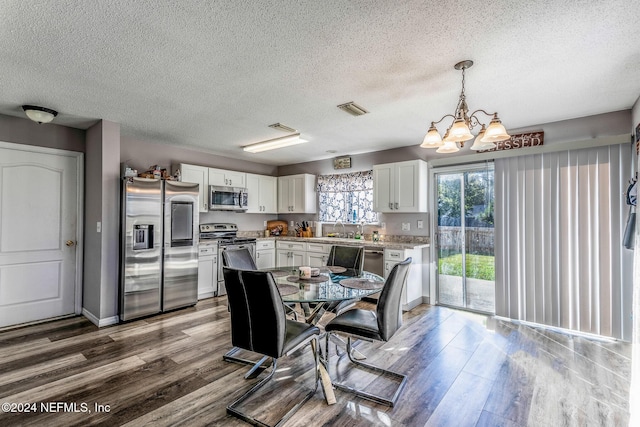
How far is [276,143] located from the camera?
4605 millimetres

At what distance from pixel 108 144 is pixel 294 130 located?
2.29m

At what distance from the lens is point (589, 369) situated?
2.66 meters

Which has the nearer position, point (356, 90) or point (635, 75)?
point (635, 75)

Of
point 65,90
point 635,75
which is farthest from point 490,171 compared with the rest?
point 65,90

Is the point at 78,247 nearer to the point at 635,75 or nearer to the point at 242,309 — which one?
the point at 242,309

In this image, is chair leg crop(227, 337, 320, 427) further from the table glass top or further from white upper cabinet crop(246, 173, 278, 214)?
white upper cabinet crop(246, 173, 278, 214)

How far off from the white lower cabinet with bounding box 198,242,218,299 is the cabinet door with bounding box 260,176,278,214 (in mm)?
1509

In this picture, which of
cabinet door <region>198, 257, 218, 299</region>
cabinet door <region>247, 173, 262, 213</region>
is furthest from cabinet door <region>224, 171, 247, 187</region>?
cabinet door <region>198, 257, 218, 299</region>

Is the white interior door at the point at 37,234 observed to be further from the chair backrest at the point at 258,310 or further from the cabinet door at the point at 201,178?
the chair backrest at the point at 258,310

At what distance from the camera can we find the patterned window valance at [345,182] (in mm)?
5492

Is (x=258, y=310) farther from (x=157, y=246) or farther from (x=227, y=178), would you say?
(x=227, y=178)

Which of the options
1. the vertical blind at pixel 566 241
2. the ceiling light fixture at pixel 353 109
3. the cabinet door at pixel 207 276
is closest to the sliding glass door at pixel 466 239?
the vertical blind at pixel 566 241

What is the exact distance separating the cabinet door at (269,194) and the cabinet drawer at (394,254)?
2797 millimetres

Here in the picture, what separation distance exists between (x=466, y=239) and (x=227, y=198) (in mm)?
3934
